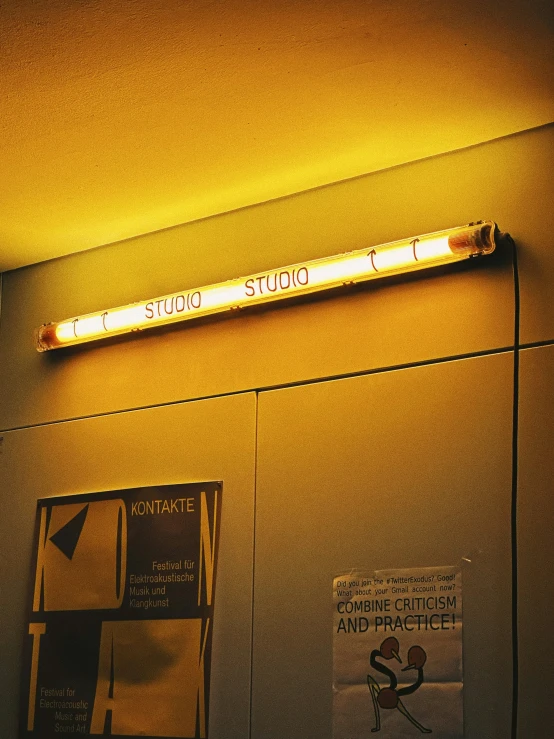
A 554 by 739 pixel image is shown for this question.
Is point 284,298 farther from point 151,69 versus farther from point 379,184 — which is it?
point 151,69

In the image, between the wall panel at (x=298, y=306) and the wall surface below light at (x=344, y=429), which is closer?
the wall surface below light at (x=344, y=429)

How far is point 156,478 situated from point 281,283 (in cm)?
63

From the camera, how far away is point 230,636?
236cm

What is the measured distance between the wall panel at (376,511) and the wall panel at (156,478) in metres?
0.05

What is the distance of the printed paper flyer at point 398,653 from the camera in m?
2.05

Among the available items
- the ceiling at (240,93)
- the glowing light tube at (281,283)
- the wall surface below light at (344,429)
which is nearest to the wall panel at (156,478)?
the wall surface below light at (344,429)

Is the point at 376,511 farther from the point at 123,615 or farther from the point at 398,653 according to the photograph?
the point at 123,615

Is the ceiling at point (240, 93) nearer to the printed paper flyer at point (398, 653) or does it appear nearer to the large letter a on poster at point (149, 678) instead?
the printed paper flyer at point (398, 653)

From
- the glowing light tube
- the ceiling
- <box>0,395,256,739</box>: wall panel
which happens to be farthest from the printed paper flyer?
the ceiling

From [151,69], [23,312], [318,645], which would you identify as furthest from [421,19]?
[23,312]

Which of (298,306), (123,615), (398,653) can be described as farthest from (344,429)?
(123,615)

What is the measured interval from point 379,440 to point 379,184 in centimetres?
65

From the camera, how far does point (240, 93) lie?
6.99 ft

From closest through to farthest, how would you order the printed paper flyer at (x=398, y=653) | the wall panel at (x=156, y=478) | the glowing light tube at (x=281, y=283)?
1. the printed paper flyer at (x=398, y=653)
2. the glowing light tube at (x=281, y=283)
3. the wall panel at (x=156, y=478)
